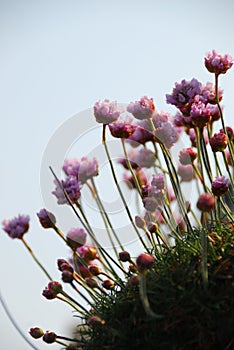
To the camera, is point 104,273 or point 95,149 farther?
point 95,149

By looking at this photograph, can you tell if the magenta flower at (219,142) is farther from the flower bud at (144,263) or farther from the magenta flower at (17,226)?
the magenta flower at (17,226)

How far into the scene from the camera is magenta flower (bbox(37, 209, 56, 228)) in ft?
5.58

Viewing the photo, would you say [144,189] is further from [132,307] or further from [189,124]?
[132,307]

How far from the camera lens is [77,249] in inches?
70.1

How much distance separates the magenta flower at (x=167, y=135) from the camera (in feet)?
5.60

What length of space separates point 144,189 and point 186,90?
0.30m

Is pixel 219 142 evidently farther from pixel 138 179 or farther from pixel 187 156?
pixel 138 179

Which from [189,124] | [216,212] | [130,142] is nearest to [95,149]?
[130,142]

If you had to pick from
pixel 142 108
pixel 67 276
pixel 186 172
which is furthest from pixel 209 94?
pixel 67 276

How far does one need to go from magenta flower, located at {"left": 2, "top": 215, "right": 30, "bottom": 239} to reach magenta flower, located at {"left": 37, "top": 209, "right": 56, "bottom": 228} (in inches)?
5.5

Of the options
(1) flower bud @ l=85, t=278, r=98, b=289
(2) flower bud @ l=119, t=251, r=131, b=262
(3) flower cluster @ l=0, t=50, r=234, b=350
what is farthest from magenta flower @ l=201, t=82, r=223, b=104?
(1) flower bud @ l=85, t=278, r=98, b=289

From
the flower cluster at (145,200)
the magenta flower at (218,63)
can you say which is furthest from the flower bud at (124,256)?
the magenta flower at (218,63)

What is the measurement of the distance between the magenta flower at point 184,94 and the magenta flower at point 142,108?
0.06 meters

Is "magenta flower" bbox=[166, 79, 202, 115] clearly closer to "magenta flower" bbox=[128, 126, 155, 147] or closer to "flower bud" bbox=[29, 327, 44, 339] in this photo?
"magenta flower" bbox=[128, 126, 155, 147]
